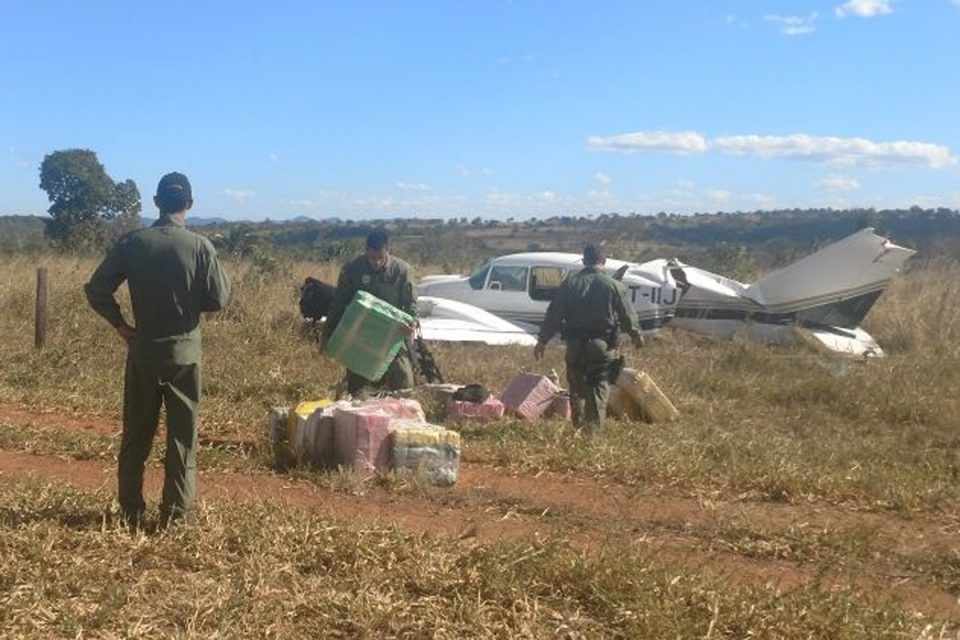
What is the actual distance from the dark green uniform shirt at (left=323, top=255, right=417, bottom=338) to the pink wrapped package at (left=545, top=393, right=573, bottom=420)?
228 cm

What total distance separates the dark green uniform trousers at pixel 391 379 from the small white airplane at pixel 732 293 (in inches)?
352

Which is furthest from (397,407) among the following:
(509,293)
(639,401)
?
(509,293)

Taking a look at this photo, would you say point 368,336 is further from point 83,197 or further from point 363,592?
point 83,197

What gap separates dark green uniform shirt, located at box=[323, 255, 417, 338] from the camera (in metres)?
8.45

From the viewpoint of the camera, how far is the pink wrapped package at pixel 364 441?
22.5 ft

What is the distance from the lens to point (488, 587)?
450 centimetres

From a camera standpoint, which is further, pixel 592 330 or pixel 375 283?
pixel 592 330

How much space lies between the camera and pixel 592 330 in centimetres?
898

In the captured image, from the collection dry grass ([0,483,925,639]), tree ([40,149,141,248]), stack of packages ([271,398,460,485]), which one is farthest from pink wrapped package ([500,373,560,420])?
tree ([40,149,141,248])

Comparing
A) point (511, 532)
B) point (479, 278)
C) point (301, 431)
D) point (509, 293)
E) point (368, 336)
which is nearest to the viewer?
point (511, 532)

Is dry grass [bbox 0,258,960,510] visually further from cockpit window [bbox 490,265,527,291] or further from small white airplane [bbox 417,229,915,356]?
cockpit window [bbox 490,265,527,291]

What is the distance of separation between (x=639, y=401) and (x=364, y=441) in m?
4.40

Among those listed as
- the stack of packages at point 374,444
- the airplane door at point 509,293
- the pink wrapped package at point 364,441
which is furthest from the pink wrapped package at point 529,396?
the airplane door at point 509,293

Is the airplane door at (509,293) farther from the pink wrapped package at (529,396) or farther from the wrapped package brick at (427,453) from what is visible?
the wrapped package brick at (427,453)
